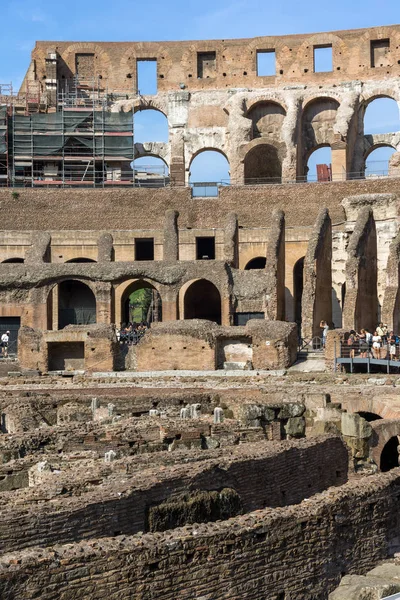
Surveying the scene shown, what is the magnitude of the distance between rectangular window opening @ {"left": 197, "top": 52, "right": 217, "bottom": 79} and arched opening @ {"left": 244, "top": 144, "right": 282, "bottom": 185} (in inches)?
233

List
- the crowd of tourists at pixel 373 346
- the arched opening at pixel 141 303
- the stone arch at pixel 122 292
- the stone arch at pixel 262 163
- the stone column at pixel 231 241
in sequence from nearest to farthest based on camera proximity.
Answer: the crowd of tourists at pixel 373 346 < the stone arch at pixel 122 292 < the stone column at pixel 231 241 < the arched opening at pixel 141 303 < the stone arch at pixel 262 163

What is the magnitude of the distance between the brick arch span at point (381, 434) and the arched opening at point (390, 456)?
21 centimetres

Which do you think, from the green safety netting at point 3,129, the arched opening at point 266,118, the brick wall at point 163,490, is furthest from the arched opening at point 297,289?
Result: the brick wall at point 163,490

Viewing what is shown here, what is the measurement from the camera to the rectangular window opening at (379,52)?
47250mm

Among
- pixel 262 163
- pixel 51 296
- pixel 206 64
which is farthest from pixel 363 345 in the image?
pixel 206 64

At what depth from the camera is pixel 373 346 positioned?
26.0 m

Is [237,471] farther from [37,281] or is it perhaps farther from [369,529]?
[37,281]

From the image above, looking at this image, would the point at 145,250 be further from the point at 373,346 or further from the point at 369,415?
the point at 369,415

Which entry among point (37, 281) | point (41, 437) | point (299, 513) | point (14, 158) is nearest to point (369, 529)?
point (299, 513)

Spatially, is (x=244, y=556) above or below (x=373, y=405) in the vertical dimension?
below

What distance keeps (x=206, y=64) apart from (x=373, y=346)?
2711 centimetres

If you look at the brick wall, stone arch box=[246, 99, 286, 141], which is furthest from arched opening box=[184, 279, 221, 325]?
the brick wall

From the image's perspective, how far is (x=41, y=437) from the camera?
42.2ft

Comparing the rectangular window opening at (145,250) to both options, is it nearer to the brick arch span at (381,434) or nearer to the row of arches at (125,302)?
the row of arches at (125,302)
